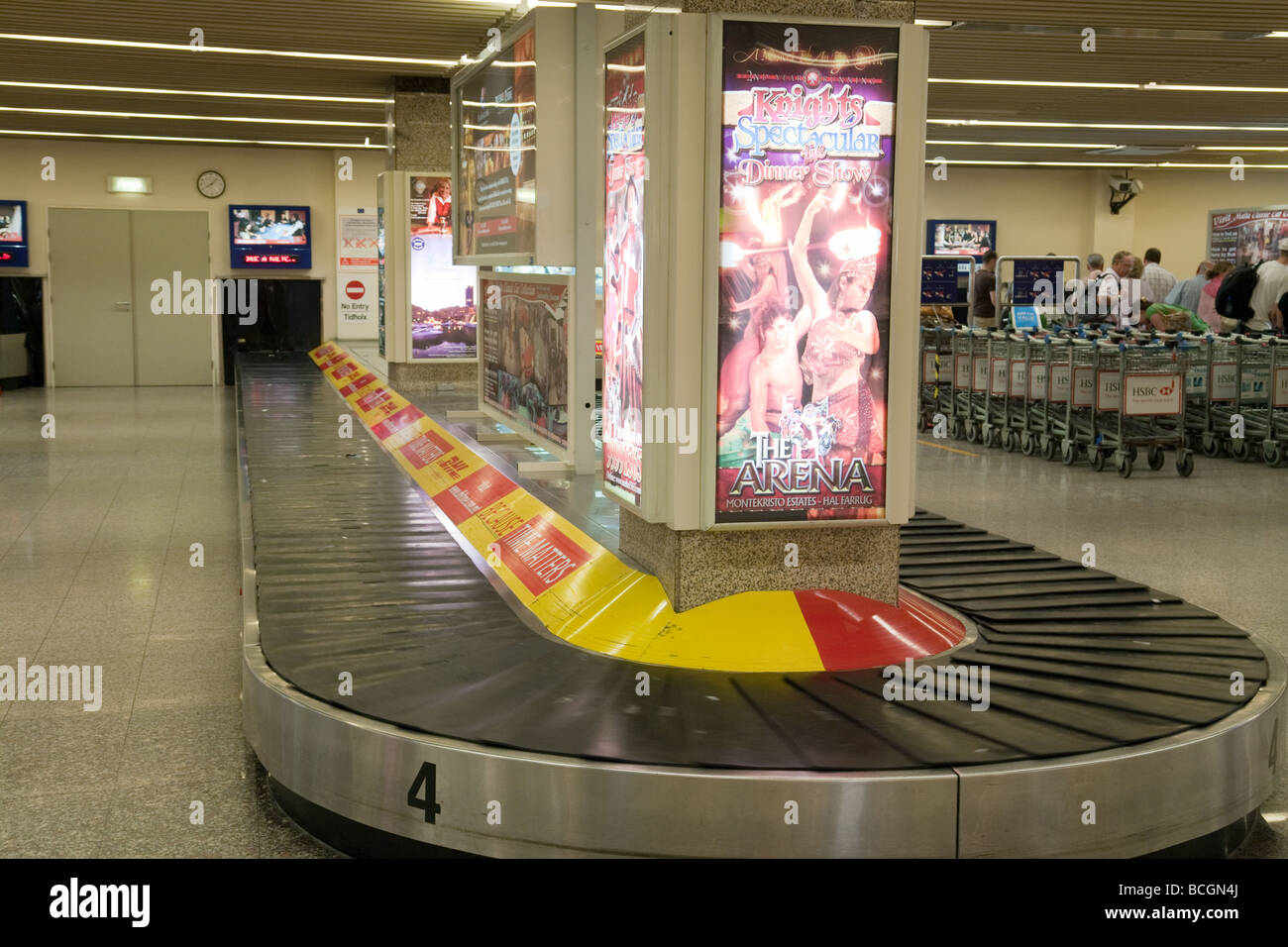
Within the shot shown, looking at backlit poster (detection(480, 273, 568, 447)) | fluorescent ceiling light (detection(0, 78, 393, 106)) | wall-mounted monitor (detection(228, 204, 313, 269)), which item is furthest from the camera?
wall-mounted monitor (detection(228, 204, 313, 269))

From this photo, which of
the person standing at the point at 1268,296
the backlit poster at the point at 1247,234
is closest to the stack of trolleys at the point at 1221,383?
the person standing at the point at 1268,296

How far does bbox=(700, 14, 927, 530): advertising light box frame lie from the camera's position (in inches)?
174

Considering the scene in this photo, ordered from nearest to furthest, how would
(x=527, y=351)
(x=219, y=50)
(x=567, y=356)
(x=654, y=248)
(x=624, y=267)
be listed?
(x=654, y=248) < (x=624, y=267) < (x=567, y=356) < (x=527, y=351) < (x=219, y=50)

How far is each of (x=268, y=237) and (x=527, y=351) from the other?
1321cm

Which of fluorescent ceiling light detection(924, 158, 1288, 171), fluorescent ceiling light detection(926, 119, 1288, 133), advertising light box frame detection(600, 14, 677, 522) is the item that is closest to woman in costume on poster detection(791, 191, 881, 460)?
advertising light box frame detection(600, 14, 677, 522)

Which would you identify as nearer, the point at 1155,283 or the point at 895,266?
the point at 895,266

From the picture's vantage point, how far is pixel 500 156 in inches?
332

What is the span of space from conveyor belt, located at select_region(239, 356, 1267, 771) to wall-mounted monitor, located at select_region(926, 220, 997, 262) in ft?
60.1

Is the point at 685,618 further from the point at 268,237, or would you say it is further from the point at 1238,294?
Answer: the point at 268,237

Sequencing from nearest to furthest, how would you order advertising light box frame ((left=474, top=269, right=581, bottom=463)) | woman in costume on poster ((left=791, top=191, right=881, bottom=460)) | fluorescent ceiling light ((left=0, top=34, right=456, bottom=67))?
woman in costume on poster ((left=791, top=191, right=881, bottom=460)), advertising light box frame ((left=474, top=269, right=581, bottom=463)), fluorescent ceiling light ((left=0, top=34, right=456, bottom=67))

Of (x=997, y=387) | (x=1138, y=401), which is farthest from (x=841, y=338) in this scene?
(x=997, y=387)

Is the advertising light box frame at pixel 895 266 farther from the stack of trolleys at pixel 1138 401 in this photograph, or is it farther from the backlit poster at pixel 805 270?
the stack of trolleys at pixel 1138 401

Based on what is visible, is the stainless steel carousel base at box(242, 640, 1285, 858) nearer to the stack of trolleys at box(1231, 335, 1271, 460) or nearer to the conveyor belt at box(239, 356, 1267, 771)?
the conveyor belt at box(239, 356, 1267, 771)
